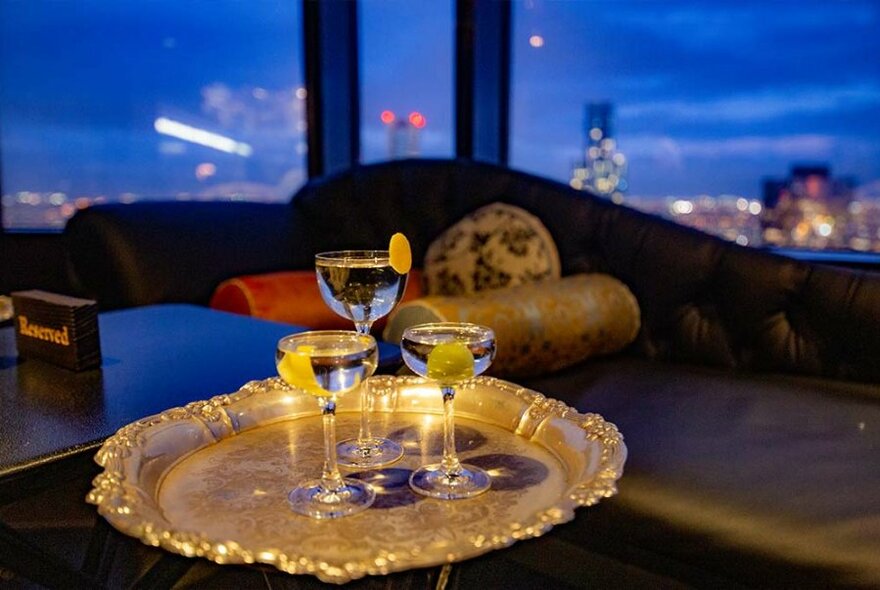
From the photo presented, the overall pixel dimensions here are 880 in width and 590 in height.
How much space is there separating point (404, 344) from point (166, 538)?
0.33 m

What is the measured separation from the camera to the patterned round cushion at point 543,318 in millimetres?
1719

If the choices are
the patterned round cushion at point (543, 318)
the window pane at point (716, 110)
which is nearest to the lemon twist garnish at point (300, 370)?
the patterned round cushion at point (543, 318)

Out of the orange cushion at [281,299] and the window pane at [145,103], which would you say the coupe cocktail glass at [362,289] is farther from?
the window pane at [145,103]

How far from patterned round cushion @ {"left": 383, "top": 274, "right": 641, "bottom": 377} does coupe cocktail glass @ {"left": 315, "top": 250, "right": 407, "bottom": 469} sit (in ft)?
2.22

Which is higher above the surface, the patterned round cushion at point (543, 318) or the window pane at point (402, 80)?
the window pane at point (402, 80)

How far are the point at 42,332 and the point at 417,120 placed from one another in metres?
2.71

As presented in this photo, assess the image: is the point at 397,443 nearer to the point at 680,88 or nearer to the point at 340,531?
the point at 340,531

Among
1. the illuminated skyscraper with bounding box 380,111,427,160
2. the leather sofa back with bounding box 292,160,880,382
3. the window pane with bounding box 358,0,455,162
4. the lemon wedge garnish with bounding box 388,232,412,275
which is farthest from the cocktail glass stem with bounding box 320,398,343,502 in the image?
the illuminated skyscraper with bounding box 380,111,427,160

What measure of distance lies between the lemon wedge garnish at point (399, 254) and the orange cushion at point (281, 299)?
1386 mm

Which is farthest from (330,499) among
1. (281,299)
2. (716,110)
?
(716,110)

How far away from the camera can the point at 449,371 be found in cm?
79

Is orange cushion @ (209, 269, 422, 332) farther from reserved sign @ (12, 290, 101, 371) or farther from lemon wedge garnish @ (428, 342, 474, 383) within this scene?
lemon wedge garnish @ (428, 342, 474, 383)

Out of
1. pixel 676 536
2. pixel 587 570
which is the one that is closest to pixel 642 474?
pixel 676 536

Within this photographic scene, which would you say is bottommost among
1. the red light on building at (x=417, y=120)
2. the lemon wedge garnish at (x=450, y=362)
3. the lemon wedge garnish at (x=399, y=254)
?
the lemon wedge garnish at (x=450, y=362)
